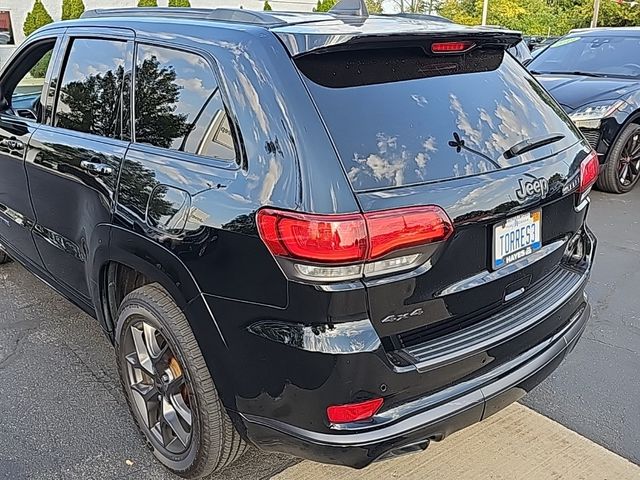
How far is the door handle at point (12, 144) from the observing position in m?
3.33

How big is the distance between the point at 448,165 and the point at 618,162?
17.6 feet

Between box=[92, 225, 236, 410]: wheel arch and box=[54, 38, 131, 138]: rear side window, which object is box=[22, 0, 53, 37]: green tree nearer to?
box=[54, 38, 131, 138]: rear side window

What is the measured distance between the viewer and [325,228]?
180cm

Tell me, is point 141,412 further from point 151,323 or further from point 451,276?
point 451,276

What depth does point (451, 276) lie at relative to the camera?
79.7 inches

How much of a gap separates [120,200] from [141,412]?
0.92 m

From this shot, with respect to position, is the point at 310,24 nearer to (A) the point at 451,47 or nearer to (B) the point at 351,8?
(A) the point at 451,47

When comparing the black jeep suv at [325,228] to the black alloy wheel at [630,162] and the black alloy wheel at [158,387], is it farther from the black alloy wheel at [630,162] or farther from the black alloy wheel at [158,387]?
the black alloy wheel at [630,162]

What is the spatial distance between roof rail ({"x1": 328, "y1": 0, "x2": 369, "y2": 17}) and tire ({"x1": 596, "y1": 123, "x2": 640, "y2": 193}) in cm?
462

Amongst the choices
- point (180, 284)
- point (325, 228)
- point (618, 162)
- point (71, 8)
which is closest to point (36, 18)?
point (71, 8)

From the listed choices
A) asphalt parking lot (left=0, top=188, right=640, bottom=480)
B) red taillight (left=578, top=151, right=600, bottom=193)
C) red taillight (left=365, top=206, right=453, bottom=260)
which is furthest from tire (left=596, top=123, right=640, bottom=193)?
red taillight (left=365, top=206, right=453, bottom=260)

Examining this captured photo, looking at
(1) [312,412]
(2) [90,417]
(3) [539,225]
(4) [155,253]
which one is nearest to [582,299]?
(3) [539,225]

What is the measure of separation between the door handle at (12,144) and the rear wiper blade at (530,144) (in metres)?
2.49

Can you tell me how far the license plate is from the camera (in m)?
2.14
